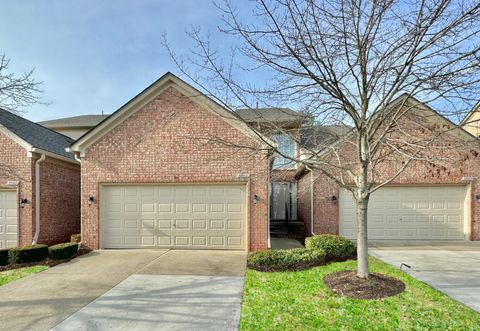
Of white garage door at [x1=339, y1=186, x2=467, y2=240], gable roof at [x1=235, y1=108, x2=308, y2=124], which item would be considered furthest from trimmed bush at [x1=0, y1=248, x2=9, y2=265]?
white garage door at [x1=339, y1=186, x2=467, y2=240]

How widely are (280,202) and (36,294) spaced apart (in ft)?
41.0

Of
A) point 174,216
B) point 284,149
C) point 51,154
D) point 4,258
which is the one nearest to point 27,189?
point 51,154

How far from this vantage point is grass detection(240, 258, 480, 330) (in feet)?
14.1

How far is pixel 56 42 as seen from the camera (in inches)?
372

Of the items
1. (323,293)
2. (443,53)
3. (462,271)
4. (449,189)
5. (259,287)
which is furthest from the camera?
(449,189)

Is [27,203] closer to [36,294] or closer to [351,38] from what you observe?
[36,294]

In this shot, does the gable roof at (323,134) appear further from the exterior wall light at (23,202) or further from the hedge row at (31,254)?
the exterior wall light at (23,202)

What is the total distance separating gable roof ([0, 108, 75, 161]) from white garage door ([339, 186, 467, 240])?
1177 cm

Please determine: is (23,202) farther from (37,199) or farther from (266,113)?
(266,113)

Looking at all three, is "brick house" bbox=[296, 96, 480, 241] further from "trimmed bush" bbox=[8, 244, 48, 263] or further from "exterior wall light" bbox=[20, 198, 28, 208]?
"exterior wall light" bbox=[20, 198, 28, 208]

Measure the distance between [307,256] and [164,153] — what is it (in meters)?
5.75

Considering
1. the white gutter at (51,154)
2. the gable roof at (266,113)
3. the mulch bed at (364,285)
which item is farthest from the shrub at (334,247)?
the white gutter at (51,154)

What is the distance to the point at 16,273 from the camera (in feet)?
24.2

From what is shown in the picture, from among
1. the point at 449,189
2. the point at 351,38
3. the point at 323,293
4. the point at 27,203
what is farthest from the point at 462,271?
the point at 27,203
